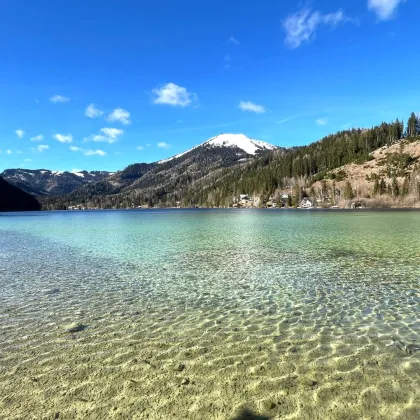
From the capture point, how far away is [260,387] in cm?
714

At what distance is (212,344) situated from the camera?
9.64 m

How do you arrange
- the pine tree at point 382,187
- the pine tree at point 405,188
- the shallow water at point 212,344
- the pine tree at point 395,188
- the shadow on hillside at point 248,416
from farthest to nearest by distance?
the pine tree at point 382,187 < the pine tree at point 395,188 < the pine tree at point 405,188 < the shallow water at point 212,344 < the shadow on hillside at point 248,416

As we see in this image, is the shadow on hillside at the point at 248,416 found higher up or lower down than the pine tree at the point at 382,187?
lower down

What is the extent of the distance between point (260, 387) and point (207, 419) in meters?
1.58

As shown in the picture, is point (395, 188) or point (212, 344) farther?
point (395, 188)

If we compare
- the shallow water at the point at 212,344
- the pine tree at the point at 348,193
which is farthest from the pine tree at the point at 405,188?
the shallow water at the point at 212,344

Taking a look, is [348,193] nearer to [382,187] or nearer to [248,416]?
[382,187]

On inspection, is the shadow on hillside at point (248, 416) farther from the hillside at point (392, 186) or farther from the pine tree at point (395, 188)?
the pine tree at point (395, 188)

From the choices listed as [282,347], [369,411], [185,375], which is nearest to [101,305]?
[185,375]

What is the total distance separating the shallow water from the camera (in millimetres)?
6609

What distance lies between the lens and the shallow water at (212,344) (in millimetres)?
6609

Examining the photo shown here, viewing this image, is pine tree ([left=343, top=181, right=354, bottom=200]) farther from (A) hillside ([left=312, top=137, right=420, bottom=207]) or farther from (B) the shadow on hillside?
(B) the shadow on hillside

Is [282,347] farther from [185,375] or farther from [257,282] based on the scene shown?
[257,282]

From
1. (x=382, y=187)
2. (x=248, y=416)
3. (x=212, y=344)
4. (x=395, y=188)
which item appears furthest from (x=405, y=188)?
(x=248, y=416)
